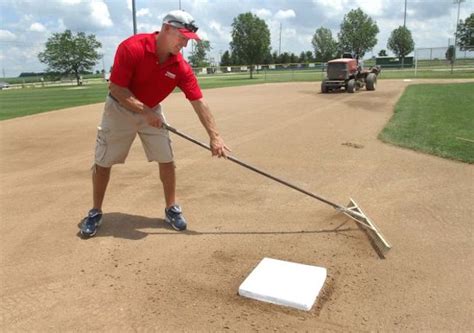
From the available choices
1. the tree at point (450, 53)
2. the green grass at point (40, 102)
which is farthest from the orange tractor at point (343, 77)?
the tree at point (450, 53)

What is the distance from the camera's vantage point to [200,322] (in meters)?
2.80

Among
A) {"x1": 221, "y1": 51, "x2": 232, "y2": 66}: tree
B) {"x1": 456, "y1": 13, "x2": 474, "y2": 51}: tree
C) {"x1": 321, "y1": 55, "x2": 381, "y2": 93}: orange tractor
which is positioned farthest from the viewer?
{"x1": 221, "y1": 51, "x2": 232, "y2": 66}: tree

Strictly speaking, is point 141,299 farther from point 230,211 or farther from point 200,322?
point 230,211

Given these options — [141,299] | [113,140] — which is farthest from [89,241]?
[141,299]

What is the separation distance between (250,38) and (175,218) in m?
51.8

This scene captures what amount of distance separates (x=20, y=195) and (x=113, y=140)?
6.92ft

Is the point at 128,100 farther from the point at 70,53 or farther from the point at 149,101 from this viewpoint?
the point at 70,53

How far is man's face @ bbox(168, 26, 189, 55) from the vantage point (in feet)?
12.1

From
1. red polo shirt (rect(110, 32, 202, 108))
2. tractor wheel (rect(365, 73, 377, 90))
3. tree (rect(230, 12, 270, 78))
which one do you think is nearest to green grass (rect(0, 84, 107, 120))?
red polo shirt (rect(110, 32, 202, 108))

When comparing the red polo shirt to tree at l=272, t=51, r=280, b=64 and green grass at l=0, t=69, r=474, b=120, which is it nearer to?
green grass at l=0, t=69, r=474, b=120

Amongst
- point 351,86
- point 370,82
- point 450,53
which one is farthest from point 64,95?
point 450,53

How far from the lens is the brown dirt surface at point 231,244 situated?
2889mm

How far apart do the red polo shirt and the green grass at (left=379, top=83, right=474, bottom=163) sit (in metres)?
4.75

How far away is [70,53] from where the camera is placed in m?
57.2
